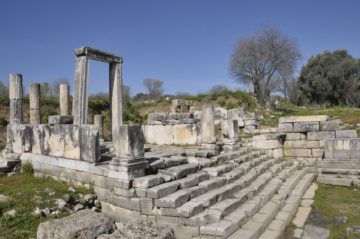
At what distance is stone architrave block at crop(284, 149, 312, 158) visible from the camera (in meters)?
12.1

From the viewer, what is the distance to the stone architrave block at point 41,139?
8.12m

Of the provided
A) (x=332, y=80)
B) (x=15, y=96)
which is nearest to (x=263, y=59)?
(x=332, y=80)

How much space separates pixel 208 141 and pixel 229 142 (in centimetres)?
199

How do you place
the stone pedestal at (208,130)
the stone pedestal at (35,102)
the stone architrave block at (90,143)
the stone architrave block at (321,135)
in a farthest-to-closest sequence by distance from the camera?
1. the stone architrave block at (321,135)
2. the stone pedestal at (35,102)
3. the stone pedestal at (208,130)
4. the stone architrave block at (90,143)

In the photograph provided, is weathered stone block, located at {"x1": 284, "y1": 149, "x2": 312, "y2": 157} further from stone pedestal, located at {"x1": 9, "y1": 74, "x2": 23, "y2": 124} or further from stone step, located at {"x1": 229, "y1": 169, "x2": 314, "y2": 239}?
stone pedestal, located at {"x1": 9, "y1": 74, "x2": 23, "y2": 124}

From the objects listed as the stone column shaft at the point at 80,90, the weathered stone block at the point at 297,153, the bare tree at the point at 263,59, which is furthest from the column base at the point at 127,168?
the bare tree at the point at 263,59

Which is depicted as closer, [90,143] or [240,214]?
[240,214]

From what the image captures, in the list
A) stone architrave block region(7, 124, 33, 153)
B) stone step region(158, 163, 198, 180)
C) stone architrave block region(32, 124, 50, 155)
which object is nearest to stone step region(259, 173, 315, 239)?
stone step region(158, 163, 198, 180)

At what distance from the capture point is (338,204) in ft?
24.7

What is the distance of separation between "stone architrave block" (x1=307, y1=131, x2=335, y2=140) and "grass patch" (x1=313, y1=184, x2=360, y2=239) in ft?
8.86

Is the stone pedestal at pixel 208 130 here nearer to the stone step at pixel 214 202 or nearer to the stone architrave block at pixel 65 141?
the stone step at pixel 214 202

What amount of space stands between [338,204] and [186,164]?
411 centimetres

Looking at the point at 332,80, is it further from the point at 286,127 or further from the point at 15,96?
the point at 15,96

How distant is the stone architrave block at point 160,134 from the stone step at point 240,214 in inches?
224
